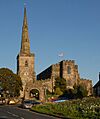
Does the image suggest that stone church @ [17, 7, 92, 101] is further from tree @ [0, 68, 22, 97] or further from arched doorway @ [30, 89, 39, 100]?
tree @ [0, 68, 22, 97]

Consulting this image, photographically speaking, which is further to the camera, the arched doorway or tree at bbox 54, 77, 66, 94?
the arched doorway

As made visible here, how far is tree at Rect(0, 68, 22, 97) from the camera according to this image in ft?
351

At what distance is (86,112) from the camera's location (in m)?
36.7

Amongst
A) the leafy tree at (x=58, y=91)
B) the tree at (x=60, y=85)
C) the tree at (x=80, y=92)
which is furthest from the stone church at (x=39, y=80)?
the tree at (x=80, y=92)

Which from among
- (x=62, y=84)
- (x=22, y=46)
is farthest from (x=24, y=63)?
(x=62, y=84)

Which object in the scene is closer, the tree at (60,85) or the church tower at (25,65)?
the tree at (60,85)

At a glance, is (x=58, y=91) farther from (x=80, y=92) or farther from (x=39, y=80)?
(x=39, y=80)

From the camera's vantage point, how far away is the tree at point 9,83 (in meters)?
107

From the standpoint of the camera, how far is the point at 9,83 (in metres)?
108

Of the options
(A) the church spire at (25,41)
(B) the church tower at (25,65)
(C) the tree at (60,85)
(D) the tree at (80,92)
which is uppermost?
(A) the church spire at (25,41)

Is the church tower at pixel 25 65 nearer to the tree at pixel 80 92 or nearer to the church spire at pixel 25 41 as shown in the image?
the church spire at pixel 25 41

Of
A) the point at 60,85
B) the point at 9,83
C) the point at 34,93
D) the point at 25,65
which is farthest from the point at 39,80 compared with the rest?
the point at 9,83

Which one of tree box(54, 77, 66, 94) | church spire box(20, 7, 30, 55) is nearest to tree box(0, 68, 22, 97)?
tree box(54, 77, 66, 94)

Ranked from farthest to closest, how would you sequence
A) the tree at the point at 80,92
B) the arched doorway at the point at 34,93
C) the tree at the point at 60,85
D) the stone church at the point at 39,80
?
1. the arched doorway at the point at 34,93
2. the stone church at the point at 39,80
3. the tree at the point at 60,85
4. the tree at the point at 80,92
